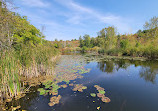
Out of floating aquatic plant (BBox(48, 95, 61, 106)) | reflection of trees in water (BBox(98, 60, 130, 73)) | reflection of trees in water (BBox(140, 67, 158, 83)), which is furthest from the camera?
reflection of trees in water (BBox(98, 60, 130, 73))

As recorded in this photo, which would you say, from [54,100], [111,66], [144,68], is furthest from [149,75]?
[54,100]

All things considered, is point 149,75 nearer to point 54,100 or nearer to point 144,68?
point 144,68

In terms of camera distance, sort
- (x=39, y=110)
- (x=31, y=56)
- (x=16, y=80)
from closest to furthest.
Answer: (x=39, y=110) → (x=16, y=80) → (x=31, y=56)

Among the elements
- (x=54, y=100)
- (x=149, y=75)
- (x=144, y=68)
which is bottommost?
(x=54, y=100)

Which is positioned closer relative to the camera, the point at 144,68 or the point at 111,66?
the point at 144,68

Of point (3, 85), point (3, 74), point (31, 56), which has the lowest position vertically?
point (3, 85)

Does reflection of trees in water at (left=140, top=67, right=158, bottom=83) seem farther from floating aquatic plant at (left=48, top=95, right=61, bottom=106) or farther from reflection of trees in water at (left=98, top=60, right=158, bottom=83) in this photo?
floating aquatic plant at (left=48, top=95, right=61, bottom=106)

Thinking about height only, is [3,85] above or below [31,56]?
below

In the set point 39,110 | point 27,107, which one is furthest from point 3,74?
point 39,110

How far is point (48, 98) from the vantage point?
409cm

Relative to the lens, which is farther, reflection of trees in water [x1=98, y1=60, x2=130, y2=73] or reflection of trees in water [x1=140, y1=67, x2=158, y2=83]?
reflection of trees in water [x1=98, y1=60, x2=130, y2=73]

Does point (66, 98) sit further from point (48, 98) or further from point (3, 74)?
point (3, 74)

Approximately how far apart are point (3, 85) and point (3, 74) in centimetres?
48

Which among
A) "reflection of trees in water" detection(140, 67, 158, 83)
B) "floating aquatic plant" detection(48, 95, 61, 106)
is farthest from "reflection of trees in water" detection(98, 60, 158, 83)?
"floating aquatic plant" detection(48, 95, 61, 106)
